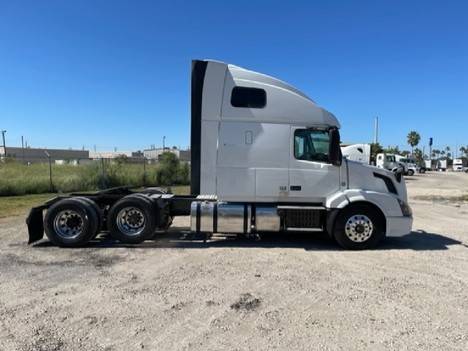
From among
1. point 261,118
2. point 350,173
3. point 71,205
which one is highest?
point 261,118

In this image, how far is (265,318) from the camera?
4258 millimetres

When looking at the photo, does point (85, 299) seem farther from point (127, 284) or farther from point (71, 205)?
point (71, 205)

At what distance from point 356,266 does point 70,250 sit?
18.8 feet

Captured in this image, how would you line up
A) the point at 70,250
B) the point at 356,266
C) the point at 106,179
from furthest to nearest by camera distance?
the point at 106,179 < the point at 70,250 < the point at 356,266

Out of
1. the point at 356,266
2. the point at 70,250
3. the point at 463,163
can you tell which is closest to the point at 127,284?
the point at 70,250

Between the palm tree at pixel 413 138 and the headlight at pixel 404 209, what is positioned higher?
the palm tree at pixel 413 138

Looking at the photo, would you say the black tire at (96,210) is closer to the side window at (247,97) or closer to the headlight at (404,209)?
the side window at (247,97)

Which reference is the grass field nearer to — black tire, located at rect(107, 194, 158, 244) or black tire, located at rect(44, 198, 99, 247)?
black tire, located at rect(44, 198, 99, 247)

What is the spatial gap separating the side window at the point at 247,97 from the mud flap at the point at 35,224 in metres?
4.85

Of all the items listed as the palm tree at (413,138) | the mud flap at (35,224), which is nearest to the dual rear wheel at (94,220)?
the mud flap at (35,224)

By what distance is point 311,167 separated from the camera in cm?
787

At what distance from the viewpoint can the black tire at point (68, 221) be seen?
762cm

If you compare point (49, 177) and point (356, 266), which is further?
point (49, 177)

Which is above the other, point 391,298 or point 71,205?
point 71,205
